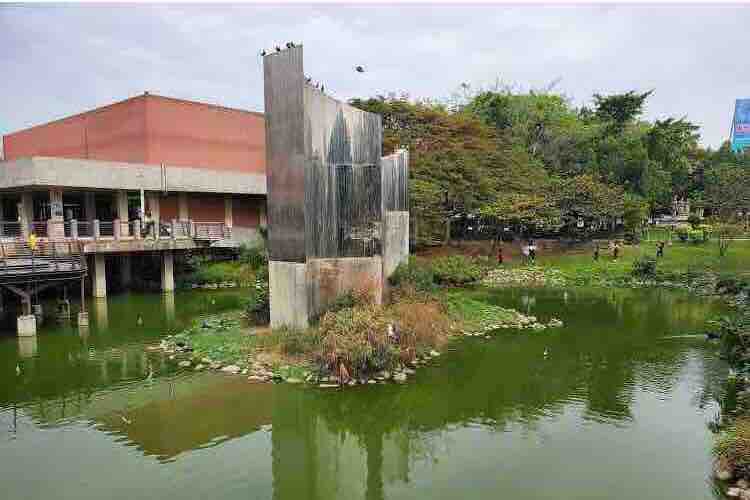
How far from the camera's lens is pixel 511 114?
45.4 m

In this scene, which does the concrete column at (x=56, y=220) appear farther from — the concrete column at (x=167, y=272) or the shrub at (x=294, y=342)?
the shrub at (x=294, y=342)

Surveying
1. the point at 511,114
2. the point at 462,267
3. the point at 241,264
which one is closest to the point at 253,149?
the point at 241,264

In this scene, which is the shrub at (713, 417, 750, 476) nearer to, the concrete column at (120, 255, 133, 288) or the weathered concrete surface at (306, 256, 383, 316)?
the weathered concrete surface at (306, 256, 383, 316)

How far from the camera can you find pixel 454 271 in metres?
27.3

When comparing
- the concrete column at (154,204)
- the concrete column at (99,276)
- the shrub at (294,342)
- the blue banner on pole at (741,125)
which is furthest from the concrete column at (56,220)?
the blue banner on pole at (741,125)

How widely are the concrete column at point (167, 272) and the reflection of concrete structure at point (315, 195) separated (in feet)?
41.7

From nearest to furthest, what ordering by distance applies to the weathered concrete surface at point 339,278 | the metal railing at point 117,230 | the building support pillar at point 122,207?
the weathered concrete surface at point 339,278 → the metal railing at point 117,230 → the building support pillar at point 122,207

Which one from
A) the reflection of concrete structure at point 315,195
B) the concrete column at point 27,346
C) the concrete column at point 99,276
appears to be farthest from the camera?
the concrete column at point 99,276

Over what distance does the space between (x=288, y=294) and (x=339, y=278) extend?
1601 millimetres

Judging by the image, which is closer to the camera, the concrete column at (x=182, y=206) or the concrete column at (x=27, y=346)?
the concrete column at (x=27, y=346)

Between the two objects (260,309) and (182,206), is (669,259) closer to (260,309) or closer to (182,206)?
(260,309)

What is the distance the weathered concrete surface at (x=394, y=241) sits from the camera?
60.0 ft

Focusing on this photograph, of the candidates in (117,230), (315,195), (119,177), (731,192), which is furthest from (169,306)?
(731,192)

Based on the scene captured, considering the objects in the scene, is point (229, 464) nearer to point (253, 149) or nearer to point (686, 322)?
point (686, 322)
